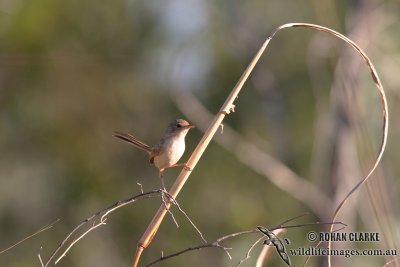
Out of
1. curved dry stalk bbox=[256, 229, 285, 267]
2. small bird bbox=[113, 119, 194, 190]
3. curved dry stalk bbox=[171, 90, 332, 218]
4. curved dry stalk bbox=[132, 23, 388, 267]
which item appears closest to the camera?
curved dry stalk bbox=[132, 23, 388, 267]

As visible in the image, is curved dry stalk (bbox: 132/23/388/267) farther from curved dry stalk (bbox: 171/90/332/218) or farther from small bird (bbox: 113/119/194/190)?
curved dry stalk (bbox: 171/90/332/218)

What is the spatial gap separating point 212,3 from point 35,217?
3699mm

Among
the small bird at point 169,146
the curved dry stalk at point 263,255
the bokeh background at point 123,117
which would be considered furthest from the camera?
the bokeh background at point 123,117

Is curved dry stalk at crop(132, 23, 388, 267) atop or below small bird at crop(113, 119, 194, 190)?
atop

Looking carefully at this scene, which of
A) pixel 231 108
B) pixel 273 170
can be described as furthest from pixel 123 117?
pixel 231 108

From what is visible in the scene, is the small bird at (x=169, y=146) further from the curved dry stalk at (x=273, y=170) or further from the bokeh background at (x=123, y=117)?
the bokeh background at (x=123, y=117)

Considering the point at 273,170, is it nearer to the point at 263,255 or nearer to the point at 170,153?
the point at 170,153

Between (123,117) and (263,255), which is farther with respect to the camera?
(123,117)

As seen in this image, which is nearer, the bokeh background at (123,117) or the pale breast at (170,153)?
the pale breast at (170,153)

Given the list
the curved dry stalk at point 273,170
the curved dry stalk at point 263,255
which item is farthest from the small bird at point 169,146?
the curved dry stalk at point 263,255

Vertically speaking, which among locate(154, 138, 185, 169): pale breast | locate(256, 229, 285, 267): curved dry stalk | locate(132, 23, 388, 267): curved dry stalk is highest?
locate(132, 23, 388, 267): curved dry stalk

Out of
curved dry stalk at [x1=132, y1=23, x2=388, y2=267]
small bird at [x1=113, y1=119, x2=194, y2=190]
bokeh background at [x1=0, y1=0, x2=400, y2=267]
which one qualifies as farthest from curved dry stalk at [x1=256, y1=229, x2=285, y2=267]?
bokeh background at [x1=0, y1=0, x2=400, y2=267]

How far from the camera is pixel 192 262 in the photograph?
9.73 m

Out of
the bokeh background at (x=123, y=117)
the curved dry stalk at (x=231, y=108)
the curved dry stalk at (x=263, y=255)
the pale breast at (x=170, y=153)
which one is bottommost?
the bokeh background at (x=123, y=117)
